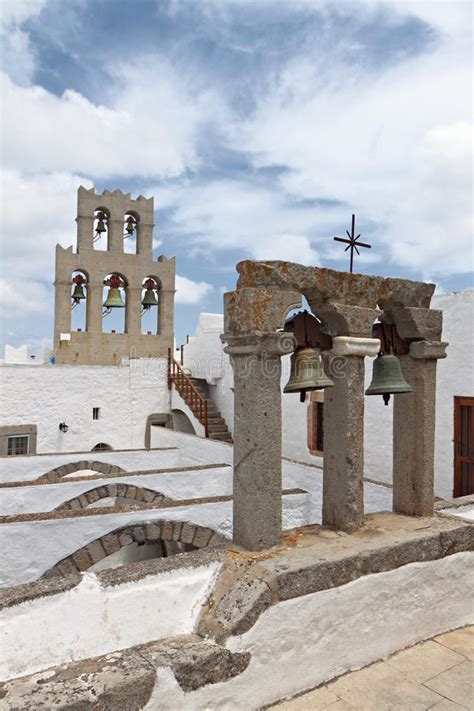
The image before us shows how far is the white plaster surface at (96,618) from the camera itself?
2.50 metres

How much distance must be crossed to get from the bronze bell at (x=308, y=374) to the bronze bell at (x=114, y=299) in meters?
12.1

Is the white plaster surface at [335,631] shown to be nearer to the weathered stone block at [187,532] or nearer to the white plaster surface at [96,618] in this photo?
the white plaster surface at [96,618]

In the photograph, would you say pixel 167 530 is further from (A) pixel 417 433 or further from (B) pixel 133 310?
(B) pixel 133 310

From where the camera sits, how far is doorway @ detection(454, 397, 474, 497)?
24.5ft

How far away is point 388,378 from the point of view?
3.96 m

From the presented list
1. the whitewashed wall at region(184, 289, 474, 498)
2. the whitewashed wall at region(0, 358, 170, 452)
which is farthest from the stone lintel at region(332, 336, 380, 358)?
the whitewashed wall at region(0, 358, 170, 452)

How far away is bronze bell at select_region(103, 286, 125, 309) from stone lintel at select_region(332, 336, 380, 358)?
1208 centimetres

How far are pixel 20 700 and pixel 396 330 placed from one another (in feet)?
11.3

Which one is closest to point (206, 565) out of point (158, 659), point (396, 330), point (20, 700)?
point (158, 659)

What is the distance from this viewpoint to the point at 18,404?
1234 centimetres

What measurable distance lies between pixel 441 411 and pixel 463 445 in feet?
1.93

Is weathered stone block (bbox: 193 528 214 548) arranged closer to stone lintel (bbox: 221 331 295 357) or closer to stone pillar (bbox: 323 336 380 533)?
stone pillar (bbox: 323 336 380 533)

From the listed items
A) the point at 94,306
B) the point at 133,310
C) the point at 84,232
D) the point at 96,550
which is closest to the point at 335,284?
the point at 96,550

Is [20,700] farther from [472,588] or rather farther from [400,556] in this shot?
[472,588]
